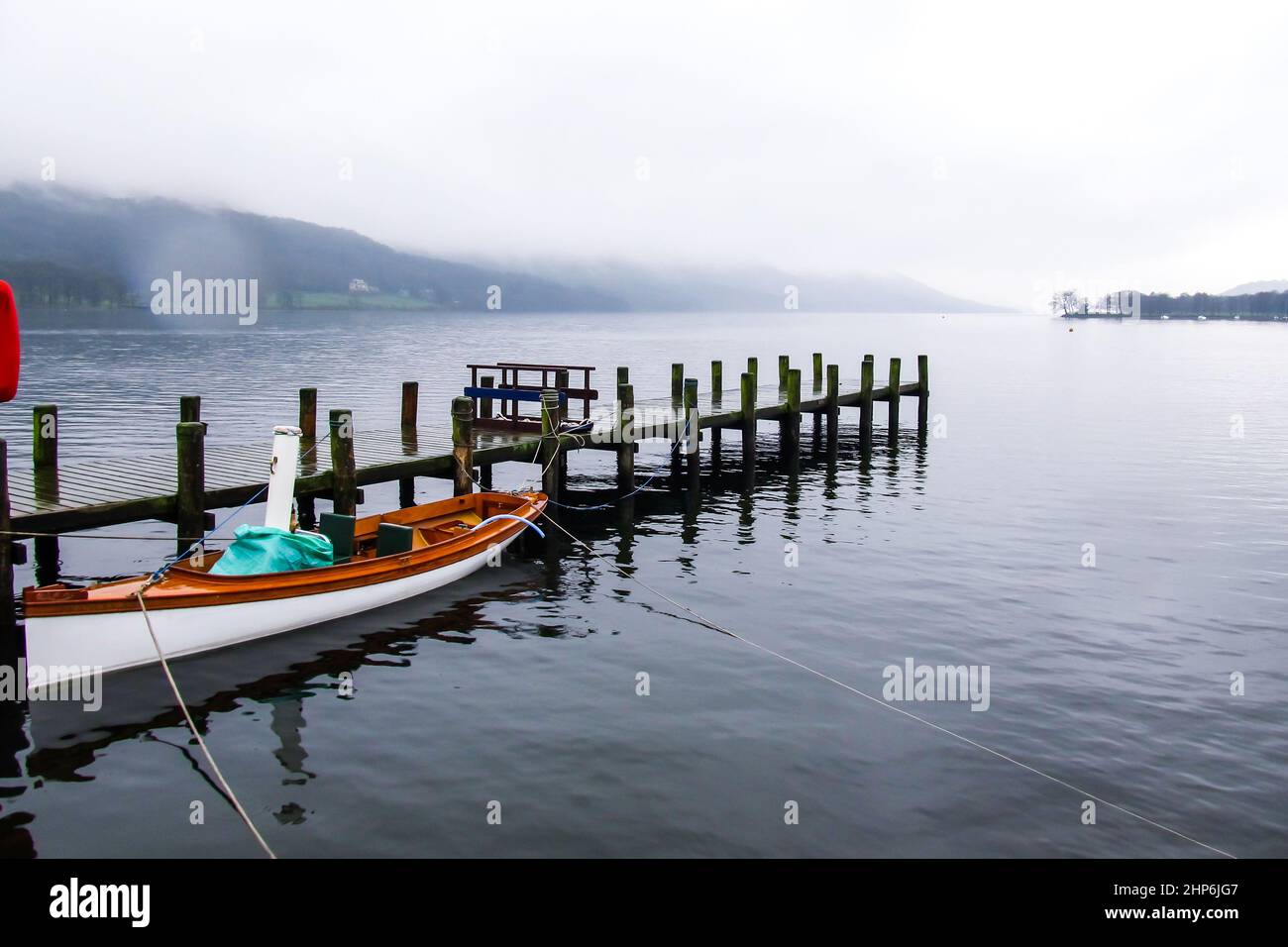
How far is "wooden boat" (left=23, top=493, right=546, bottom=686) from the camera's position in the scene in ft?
41.5

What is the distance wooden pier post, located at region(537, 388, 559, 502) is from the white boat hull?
720 cm

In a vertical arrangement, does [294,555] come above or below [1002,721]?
above

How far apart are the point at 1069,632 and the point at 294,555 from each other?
12.4 m

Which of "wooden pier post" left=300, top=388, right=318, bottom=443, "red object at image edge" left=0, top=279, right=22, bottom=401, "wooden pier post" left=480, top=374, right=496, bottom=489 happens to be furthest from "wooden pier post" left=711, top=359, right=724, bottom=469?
"red object at image edge" left=0, top=279, right=22, bottom=401

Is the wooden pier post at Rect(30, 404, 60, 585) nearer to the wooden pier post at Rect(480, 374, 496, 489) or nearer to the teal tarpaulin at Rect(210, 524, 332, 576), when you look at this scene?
the teal tarpaulin at Rect(210, 524, 332, 576)

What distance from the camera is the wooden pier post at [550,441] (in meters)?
24.1

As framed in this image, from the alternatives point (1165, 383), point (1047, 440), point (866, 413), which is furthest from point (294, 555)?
point (1165, 383)

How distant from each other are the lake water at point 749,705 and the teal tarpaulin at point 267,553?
46.6 inches

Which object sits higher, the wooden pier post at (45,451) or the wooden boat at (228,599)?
the wooden pier post at (45,451)

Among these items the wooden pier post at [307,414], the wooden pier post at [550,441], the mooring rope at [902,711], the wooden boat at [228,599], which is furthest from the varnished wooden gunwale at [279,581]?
the wooden pier post at [307,414]

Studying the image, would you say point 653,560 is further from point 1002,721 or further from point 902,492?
point 902,492

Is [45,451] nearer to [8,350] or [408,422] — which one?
[8,350]

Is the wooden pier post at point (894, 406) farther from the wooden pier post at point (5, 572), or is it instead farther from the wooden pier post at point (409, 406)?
the wooden pier post at point (5, 572)
